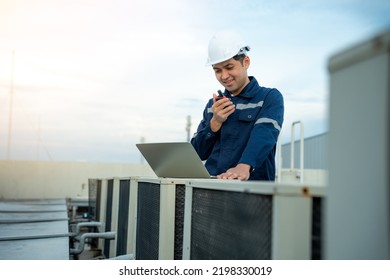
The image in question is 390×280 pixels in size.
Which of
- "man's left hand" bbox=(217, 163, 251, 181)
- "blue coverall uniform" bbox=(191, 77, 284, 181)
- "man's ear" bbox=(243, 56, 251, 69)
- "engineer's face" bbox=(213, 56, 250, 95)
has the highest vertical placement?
"man's ear" bbox=(243, 56, 251, 69)

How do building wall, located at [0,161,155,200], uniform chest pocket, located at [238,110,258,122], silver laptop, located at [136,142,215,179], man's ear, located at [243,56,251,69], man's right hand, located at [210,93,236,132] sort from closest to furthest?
silver laptop, located at [136,142,215,179]
man's right hand, located at [210,93,236,132]
uniform chest pocket, located at [238,110,258,122]
man's ear, located at [243,56,251,69]
building wall, located at [0,161,155,200]

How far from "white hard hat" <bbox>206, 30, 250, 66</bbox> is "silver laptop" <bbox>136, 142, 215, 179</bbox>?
2.87 feet

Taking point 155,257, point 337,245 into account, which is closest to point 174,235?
point 155,257

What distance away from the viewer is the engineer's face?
2.75 meters

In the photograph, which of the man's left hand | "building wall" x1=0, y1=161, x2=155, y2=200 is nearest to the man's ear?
the man's left hand

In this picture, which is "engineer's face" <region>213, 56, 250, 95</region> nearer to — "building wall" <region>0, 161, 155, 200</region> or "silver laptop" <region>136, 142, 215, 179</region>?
"silver laptop" <region>136, 142, 215, 179</region>

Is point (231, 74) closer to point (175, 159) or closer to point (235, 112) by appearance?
point (235, 112)

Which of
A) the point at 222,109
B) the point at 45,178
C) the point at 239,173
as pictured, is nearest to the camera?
the point at 239,173

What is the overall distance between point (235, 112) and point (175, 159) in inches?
33.7

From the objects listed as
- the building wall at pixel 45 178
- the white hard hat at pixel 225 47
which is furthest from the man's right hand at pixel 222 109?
the building wall at pixel 45 178

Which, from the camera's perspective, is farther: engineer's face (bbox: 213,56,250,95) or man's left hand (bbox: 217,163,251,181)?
engineer's face (bbox: 213,56,250,95)

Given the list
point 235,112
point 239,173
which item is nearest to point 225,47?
point 235,112

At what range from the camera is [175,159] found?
6.52ft
